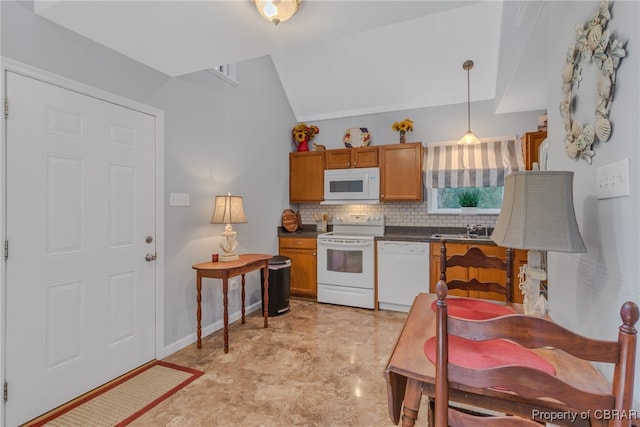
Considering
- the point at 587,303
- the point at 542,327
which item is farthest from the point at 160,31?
the point at 587,303

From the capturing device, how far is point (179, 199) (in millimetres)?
2738

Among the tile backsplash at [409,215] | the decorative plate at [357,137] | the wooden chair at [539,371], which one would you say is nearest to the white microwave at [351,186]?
the tile backsplash at [409,215]

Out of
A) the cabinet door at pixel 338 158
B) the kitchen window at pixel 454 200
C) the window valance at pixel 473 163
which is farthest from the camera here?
the cabinet door at pixel 338 158

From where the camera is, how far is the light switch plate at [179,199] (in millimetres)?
2670

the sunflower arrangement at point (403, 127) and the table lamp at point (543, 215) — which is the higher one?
the sunflower arrangement at point (403, 127)

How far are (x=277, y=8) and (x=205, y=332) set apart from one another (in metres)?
2.93

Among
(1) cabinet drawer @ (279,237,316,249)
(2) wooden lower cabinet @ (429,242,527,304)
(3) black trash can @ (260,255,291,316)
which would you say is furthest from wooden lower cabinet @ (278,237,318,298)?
(2) wooden lower cabinet @ (429,242,527,304)

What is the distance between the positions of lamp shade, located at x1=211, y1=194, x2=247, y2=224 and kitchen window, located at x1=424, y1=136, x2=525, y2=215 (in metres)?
2.55

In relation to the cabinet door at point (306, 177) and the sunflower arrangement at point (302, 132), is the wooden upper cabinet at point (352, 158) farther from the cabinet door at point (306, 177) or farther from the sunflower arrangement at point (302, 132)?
the sunflower arrangement at point (302, 132)

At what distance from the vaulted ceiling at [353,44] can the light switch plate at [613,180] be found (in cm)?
116

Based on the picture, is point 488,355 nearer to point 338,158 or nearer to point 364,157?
point 364,157

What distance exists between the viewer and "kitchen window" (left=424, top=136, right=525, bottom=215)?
3729 millimetres

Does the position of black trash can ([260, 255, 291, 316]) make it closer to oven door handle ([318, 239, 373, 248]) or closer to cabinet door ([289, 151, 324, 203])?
oven door handle ([318, 239, 373, 248])

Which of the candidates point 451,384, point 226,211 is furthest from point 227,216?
point 451,384
